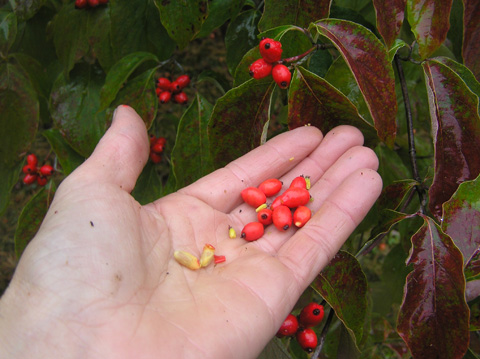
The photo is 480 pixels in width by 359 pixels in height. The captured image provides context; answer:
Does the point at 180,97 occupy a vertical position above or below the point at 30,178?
above

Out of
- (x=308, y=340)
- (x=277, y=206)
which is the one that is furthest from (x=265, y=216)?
(x=308, y=340)

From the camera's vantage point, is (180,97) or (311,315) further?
(180,97)

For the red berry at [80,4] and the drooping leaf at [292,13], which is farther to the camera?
the red berry at [80,4]

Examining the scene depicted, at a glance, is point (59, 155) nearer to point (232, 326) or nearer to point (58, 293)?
point (58, 293)

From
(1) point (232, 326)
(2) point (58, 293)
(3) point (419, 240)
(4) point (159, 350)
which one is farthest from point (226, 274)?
(3) point (419, 240)

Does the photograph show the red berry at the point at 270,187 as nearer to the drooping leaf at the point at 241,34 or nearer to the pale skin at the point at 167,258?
the pale skin at the point at 167,258

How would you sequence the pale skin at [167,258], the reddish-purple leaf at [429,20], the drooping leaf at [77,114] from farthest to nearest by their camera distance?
the drooping leaf at [77,114] < the reddish-purple leaf at [429,20] < the pale skin at [167,258]

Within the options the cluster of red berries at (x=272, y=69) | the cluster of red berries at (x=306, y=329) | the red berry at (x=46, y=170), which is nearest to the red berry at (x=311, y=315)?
the cluster of red berries at (x=306, y=329)

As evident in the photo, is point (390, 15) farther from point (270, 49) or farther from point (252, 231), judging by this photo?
point (252, 231)
